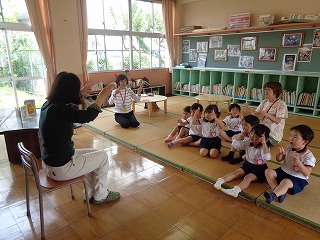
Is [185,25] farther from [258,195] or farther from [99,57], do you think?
[258,195]

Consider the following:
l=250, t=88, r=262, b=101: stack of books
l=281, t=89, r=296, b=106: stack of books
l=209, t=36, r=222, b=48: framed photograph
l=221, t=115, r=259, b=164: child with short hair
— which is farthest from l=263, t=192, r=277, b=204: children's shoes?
l=209, t=36, r=222, b=48: framed photograph

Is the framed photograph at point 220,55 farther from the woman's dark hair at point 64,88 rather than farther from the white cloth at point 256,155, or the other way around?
the woman's dark hair at point 64,88

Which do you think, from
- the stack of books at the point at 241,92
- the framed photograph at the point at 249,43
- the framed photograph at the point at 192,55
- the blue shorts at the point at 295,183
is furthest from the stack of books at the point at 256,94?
the blue shorts at the point at 295,183

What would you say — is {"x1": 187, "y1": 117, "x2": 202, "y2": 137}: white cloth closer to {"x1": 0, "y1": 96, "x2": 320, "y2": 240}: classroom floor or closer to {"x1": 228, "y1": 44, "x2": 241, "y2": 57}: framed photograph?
{"x1": 0, "y1": 96, "x2": 320, "y2": 240}: classroom floor

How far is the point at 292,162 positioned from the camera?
209 cm

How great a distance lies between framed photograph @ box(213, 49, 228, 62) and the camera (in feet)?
20.8

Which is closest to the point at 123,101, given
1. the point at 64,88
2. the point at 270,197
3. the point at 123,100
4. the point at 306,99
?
the point at 123,100

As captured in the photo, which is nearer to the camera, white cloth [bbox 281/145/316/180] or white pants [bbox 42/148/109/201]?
white pants [bbox 42/148/109/201]

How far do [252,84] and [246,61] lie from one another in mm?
651

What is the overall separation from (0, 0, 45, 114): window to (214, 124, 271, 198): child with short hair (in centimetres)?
461

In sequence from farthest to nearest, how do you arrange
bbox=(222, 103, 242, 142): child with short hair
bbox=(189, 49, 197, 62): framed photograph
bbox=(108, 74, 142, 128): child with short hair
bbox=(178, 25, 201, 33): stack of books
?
bbox=(189, 49, 197, 62): framed photograph < bbox=(178, 25, 201, 33): stack of books < bbox=(108, 74, 142, 128): child with short hair < bbox=(222, 103, 242, 142): child with short hair

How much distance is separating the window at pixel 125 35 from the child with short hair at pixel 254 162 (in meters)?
4.75

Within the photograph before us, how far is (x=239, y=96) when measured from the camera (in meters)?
5.92

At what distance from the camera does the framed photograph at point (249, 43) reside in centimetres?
572
